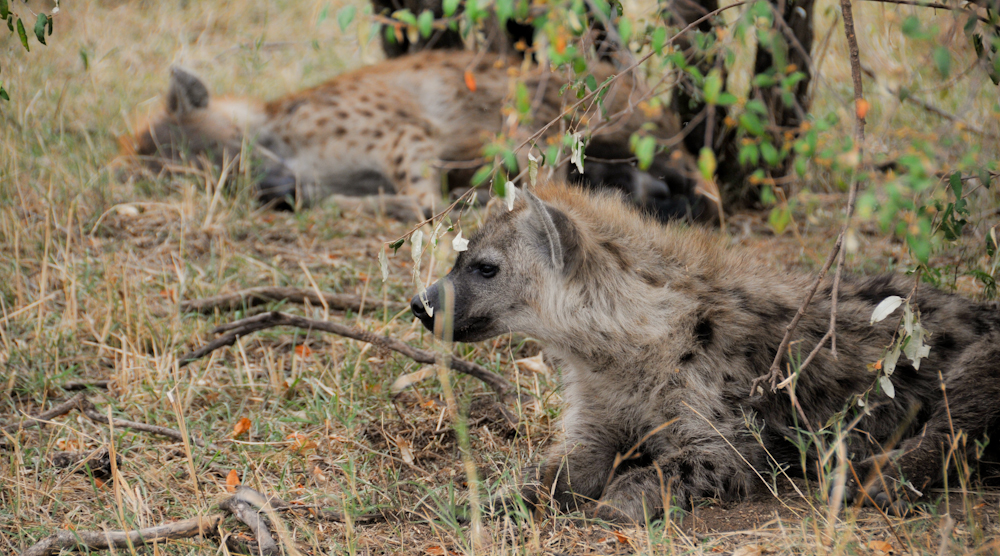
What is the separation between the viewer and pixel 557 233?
2.61 m

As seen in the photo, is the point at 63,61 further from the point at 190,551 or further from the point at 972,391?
the point at 972,391

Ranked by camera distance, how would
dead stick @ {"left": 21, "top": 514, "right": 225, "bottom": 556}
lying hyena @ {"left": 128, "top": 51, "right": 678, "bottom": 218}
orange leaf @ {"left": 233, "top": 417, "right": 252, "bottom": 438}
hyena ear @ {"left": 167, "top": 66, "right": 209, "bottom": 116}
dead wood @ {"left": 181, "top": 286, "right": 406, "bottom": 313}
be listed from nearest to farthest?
dead stick @ {"left": 21, "top": 514, "right": 225, "bottom": 556} < orange leaf @ {"left": 233, "top": 417, "right": 252, "bottom": 438} < dead wood @ {"left": 181, "top": 286, "right": 406, "bottom": 313} < lying hyena @ {"left": 128, "top": 51, "right": 678, "bottom": 218} < hyena ear @ {"left": 167, "top": 66, "right": 209, "bottom": 116}

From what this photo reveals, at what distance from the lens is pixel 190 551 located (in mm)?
2195

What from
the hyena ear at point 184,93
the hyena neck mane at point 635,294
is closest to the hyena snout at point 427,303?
the hyena neck mane at point 635,294

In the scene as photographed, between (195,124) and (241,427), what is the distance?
3408mm

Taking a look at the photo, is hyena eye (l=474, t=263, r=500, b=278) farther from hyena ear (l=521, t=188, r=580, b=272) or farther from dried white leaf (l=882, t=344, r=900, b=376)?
dried white leaf (l=882, t=344, r=900, b=376)

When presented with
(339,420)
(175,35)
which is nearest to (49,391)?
(339,420)

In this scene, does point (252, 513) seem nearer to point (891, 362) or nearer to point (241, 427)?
point (241, 427)

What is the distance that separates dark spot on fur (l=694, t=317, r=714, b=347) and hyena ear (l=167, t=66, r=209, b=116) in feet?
14.0

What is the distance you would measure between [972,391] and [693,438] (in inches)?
32.3

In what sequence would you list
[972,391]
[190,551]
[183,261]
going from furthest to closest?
[183,261]
[972,391]
[190,551]

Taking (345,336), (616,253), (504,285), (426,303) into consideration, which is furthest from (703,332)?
(345,336)

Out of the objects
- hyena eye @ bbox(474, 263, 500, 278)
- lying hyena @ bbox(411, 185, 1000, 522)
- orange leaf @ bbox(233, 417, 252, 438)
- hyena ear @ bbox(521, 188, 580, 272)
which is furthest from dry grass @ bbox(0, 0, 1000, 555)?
hyena ear @ bbox(521, 188, 580, 272)

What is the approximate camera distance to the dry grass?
2297 millimetres
